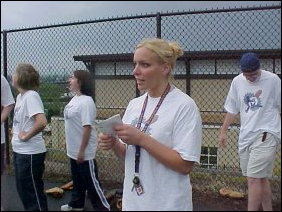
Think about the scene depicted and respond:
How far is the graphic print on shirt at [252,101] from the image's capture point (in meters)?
2.75

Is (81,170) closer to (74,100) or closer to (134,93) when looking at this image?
(74,100)

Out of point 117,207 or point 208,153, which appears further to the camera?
point 208,153

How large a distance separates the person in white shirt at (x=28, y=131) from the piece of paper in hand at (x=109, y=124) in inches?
49.8

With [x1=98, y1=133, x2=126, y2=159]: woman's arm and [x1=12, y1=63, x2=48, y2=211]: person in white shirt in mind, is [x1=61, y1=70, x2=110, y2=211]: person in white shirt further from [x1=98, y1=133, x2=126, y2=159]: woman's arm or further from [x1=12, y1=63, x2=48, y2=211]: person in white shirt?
[x1=98, y1=133, x2=126, y2=159]: woman's arm

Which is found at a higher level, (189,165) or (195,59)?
(195,59)

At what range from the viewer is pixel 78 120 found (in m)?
2.27

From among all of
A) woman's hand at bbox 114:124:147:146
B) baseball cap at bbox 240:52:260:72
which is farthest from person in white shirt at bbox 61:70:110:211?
baseball cap at bbox 240:52:260:72

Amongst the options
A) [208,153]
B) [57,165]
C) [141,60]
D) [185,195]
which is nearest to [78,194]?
[57,165]

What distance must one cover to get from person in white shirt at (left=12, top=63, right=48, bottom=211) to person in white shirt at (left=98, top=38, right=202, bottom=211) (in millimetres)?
1188

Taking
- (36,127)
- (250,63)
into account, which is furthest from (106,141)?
(250,63)

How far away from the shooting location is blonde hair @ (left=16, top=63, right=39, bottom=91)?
8.45ft

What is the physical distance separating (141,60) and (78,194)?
1840mm

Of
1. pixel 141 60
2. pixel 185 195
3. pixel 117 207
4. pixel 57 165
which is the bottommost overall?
pixel 117 207

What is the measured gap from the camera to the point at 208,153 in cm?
336
